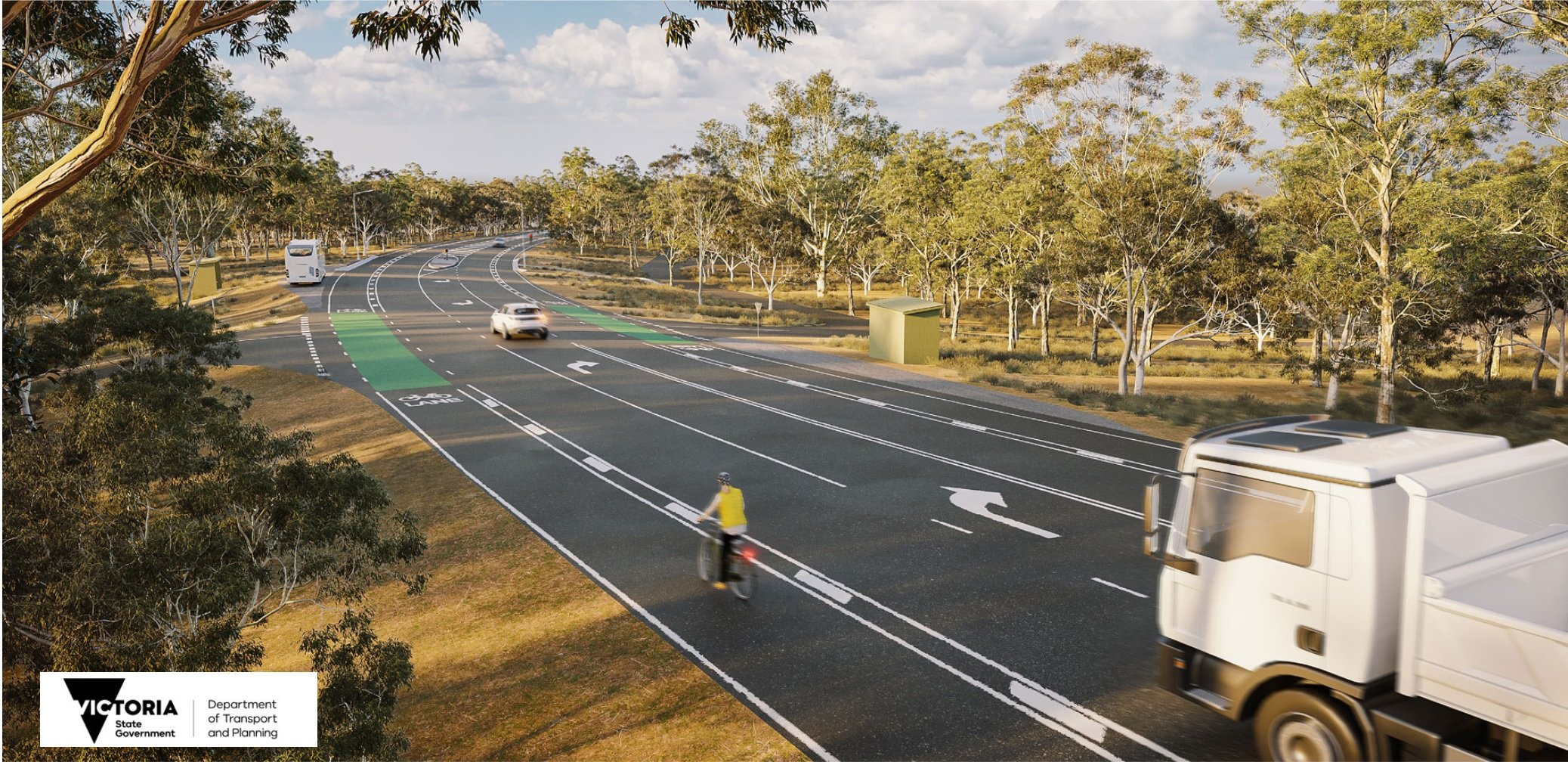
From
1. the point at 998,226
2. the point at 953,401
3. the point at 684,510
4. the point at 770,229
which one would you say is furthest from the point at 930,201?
the point at 684,510

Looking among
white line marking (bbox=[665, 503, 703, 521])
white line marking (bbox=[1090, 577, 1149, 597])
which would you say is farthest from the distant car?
white line marking (bbox=[1090, 577, 1149, 597])

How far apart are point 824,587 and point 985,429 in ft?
39.1

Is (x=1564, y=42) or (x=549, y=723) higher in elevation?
(x=1564, y=42)

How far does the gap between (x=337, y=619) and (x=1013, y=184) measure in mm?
38204

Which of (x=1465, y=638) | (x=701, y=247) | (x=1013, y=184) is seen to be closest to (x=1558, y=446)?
(x=1465, y=638)

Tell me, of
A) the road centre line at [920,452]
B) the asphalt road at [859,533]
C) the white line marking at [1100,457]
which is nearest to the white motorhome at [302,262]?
the asphalt road at [859,533]

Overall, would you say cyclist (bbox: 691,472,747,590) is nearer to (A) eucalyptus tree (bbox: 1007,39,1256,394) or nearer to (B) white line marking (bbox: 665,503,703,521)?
(B) white line marking (bbox: 665,503,703,521)

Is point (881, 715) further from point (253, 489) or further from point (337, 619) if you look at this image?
point (337, 619)

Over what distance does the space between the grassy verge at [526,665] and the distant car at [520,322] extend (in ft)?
77.1

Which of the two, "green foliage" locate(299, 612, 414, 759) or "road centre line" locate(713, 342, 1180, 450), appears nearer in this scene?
"green foliage" locate(299, 612, 414, 759)

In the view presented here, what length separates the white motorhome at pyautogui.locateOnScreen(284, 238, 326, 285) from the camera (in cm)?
5784

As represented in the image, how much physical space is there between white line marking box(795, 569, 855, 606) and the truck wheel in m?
5.73

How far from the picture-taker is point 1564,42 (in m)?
17.7

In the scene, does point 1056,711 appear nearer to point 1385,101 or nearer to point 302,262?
point 1385,101
